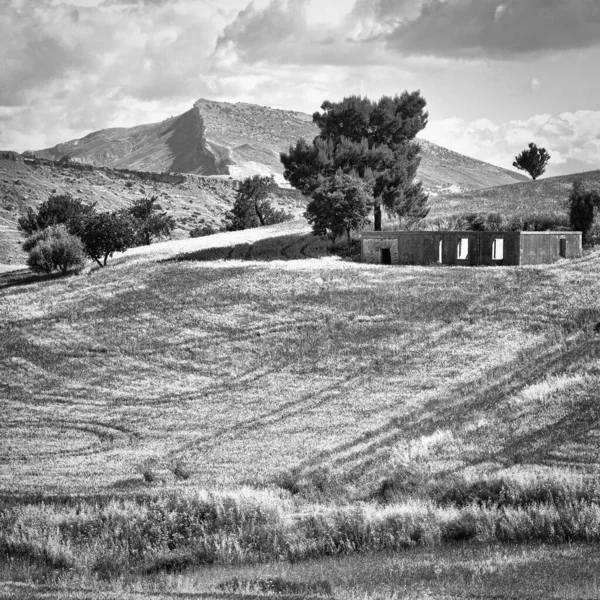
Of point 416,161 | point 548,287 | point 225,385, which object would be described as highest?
point 416,161

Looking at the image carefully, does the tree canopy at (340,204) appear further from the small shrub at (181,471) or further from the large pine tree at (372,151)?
the small shrub at (181,471)

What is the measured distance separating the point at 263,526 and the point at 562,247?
5417 cm

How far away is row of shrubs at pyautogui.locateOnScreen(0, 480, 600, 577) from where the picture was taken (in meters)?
16.3

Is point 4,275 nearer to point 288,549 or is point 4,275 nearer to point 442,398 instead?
point 442,398

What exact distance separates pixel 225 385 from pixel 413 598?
26.1 m

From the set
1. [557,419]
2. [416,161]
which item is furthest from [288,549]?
[416,161]

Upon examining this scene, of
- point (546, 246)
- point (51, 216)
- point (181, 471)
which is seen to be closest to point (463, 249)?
point (546, 246)

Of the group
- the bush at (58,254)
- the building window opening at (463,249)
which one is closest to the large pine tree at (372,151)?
the building window opening at (463,249)

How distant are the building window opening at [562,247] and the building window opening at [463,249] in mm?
8288

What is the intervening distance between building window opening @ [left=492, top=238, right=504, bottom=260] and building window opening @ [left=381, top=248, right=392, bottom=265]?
28.8 feet

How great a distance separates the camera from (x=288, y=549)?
1658 cm

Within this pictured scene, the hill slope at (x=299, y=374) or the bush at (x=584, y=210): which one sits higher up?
the bush at (x=584, y=210)

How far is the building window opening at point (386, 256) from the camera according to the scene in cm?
6669

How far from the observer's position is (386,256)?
66812 millimetres
